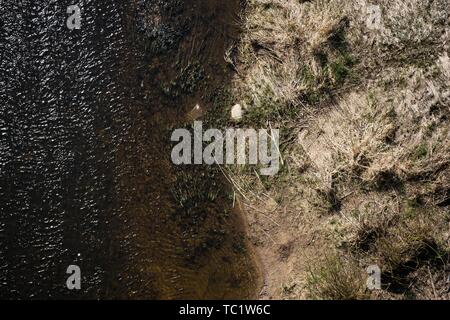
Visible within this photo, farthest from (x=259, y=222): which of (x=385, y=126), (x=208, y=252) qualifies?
(x=385, y=126)

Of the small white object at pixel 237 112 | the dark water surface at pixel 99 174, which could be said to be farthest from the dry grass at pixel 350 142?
the dark water surface at pixel 99 174

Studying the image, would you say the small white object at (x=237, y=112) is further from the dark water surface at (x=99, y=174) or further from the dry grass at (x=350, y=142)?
the dark water surface at (x=99, y=174)

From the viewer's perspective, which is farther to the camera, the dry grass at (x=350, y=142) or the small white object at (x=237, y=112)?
the small white object at (x=237, y=112)

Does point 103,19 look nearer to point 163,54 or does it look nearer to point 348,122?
point 163,54

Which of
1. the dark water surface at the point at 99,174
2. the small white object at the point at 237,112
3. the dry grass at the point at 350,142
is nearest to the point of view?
the dry grass at the point at 350,142

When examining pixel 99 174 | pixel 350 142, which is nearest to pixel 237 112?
pixel 350 142

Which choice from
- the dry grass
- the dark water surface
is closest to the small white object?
the dry grass

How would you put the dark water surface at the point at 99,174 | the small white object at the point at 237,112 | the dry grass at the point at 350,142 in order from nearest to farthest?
the dry grass at the point at 350,142
the dark water surface at the point at 99,174
the small white object at the point at 237,112

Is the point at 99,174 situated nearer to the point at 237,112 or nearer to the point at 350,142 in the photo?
the point at 237,112
